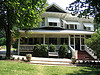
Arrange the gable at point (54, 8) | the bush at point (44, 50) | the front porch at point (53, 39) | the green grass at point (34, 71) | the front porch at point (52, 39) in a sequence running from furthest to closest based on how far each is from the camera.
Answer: the gable at point (54, 8) → the front porch at point (52, 39) → the front porch at point (53, 39) → the bush at point (44, 50) → the green grass at point (34, 71)

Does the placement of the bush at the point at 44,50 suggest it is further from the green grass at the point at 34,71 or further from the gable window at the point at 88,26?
the gable window at the point at 88,26

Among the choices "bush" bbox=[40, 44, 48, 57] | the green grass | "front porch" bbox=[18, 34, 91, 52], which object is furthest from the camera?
"front porch" bbox=[18, 34, 91, 52]

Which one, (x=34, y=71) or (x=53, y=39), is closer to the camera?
(x=34, y=71)

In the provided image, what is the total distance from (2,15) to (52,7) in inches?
429

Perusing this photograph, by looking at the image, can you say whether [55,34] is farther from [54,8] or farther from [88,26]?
[88,26]

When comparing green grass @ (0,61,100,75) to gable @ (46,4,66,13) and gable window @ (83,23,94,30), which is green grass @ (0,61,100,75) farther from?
gable window @ (83,23,94,30)

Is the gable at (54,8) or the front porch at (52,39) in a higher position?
the gable at (54,8)

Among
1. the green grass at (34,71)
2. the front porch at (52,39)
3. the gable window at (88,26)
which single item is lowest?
the green grass at (34,71)

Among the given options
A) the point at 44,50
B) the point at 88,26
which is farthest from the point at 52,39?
the point at 88,26

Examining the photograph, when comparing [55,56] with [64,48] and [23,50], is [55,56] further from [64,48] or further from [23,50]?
[23,50]

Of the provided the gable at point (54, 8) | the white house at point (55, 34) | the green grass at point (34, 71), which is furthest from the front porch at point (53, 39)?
the green grass at point (34, 71)

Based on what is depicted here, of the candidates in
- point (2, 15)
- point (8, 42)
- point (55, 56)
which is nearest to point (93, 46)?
point (55, 56)

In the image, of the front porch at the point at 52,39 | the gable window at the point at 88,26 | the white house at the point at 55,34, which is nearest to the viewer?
the white house at the point at 55,34

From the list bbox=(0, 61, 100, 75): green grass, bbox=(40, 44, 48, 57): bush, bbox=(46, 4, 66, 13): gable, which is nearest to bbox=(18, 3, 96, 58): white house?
bbox=(46, 4, 66, 13): gable
